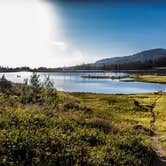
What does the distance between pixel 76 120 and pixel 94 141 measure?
6193mm

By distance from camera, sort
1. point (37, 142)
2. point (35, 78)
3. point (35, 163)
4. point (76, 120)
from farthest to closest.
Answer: point (35, 78), point (76, 120), point (37, 142), point (35, 163)

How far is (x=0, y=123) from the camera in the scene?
2041 cm

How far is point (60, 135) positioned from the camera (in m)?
20.4

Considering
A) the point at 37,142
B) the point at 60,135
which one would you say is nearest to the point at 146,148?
the point at 60,135

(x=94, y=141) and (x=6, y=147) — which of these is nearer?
(x=6, y=147)

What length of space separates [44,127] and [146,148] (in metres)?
7.75

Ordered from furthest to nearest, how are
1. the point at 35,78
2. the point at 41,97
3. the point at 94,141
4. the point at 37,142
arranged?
the point at 35,78, the point at 41,97, the point at 94,141, the point at 37,142

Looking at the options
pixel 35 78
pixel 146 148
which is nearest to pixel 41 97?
pixel 35 78


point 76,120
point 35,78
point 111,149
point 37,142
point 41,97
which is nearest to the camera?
point 37,142

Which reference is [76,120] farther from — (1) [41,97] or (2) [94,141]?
(1) [41,97]

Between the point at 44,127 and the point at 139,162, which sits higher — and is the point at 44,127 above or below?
above

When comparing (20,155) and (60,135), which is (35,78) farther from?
(20,155)

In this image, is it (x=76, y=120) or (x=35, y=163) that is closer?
(x=35, y=163)

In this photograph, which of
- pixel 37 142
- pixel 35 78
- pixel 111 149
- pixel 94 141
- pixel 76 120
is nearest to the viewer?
pixel 37 142
